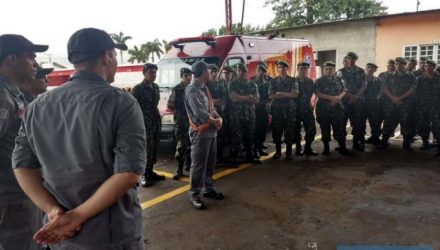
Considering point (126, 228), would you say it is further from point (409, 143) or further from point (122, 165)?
point (409, 143)

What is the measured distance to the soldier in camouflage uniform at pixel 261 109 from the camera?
6.82 meters

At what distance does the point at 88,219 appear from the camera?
1.48 meters

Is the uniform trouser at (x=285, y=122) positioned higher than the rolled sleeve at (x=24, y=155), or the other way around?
the rolled sleeve at (x=24, y=155)

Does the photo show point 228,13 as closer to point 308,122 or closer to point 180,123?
point 308,122

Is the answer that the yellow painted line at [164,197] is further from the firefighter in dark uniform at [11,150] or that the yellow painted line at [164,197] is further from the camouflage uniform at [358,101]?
the camouflage uniform at [358,101]

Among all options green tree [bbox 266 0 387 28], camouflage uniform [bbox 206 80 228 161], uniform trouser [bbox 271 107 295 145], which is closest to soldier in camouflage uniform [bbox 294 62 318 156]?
uniform trouser [bbox 271 107 295 145]

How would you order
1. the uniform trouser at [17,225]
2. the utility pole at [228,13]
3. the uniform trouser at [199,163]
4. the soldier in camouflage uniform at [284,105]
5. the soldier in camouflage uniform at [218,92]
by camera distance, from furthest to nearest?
the utility pole at [228,13] < the soldier in camouflage uniform at [284,105] < the soldier in camouflage uniform at [218,92] < the uniform trouser at [199,163] < the uniform trouser at [17,225]

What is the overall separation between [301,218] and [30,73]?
3.03 m

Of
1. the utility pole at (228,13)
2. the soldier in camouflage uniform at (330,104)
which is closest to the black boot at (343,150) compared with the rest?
the soldier in camouflage uniform at (330,104)

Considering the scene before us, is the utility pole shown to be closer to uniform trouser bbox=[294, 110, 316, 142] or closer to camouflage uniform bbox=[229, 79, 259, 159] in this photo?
uniform trouser bbox=[294, 110, 316, 142]

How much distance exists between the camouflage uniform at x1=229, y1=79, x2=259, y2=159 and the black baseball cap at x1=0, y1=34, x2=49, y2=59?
4.16 meters

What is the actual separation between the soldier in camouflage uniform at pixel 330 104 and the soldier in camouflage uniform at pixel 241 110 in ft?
4.45

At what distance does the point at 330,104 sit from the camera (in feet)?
21.6

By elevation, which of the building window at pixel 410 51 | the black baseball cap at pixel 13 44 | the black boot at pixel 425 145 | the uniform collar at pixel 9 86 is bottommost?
the black boot at pixel 425 145
